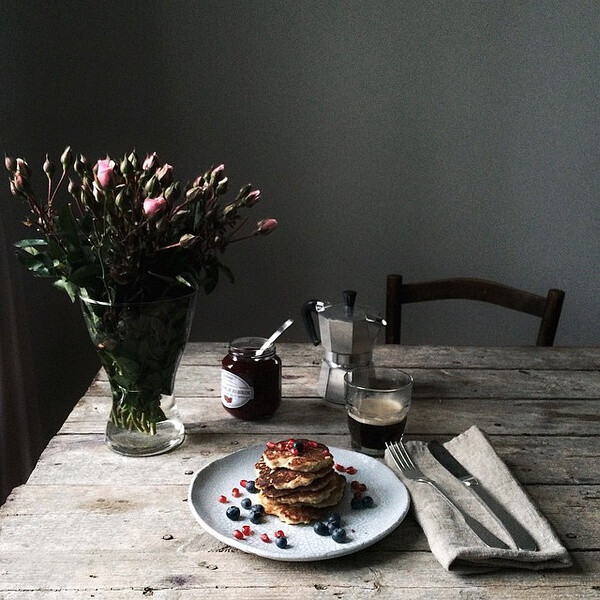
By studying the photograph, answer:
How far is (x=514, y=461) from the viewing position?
112 centimetres

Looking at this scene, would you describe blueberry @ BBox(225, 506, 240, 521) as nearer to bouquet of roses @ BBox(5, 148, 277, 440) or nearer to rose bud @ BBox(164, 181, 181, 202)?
bouquet of roses @ BBox(5, 148, 277, 440)

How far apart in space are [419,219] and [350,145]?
335mm

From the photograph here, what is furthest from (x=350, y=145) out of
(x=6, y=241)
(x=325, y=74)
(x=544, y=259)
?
(x=6, y=241)

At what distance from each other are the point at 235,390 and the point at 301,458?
29cm

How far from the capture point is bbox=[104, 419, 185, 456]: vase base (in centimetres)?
113

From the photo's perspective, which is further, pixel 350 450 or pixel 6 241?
pixel 6 241

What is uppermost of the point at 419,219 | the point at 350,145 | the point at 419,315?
the point at 350,145

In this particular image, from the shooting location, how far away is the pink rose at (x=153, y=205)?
92cm

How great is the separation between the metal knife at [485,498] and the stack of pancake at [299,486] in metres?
0.18

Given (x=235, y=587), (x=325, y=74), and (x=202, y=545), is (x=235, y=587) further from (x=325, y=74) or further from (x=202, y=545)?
(x=325, y=74)

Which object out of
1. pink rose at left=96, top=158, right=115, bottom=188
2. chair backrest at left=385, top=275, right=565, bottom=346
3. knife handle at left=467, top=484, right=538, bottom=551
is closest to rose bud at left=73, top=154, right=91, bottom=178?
pink rose at left=96, top=158, right=115, bottom=188

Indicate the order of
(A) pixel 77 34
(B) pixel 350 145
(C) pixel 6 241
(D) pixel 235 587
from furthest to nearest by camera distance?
(B) pixel 350 145 → (A) pixel 77 34 → (C) pixel 6 241 → (D) pixel 235 587

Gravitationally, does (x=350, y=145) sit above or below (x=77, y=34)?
below

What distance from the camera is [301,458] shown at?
965mm
